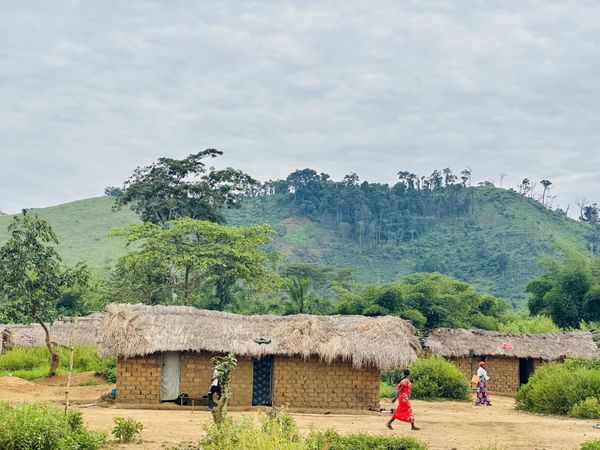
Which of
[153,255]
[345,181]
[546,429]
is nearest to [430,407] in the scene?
[546,429]

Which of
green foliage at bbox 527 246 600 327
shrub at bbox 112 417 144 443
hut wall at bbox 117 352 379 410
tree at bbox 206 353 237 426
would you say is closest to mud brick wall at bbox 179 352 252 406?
hut wall at bbox 117 352 379 410

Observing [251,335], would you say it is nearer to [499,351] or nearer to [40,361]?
[40,361]

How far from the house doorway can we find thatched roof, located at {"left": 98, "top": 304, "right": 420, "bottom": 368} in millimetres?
596

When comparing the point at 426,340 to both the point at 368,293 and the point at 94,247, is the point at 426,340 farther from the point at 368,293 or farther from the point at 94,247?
the point at 94,247

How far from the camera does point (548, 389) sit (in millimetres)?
20406

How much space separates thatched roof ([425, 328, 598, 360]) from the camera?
2831cm

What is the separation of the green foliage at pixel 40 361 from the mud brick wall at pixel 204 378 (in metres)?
6.01

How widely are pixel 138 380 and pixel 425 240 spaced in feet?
215

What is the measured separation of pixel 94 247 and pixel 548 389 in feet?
185

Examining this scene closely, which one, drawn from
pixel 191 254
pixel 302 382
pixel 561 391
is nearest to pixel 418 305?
pixel 191 254

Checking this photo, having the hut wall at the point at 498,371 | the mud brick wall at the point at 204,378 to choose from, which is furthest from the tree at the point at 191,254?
the mud brick wall at the point at 204,378

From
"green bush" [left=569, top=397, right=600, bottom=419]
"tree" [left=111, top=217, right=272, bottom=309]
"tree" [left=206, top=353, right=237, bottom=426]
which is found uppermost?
"tree" [left=111, top=217, right=272, bottom=309]

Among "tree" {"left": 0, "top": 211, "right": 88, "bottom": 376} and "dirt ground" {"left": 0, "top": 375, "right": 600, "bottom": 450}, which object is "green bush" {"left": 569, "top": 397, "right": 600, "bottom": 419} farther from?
"tree" {"left": 0, "top": 211, "right": 88, "bottom": 376}

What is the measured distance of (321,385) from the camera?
2019cm
